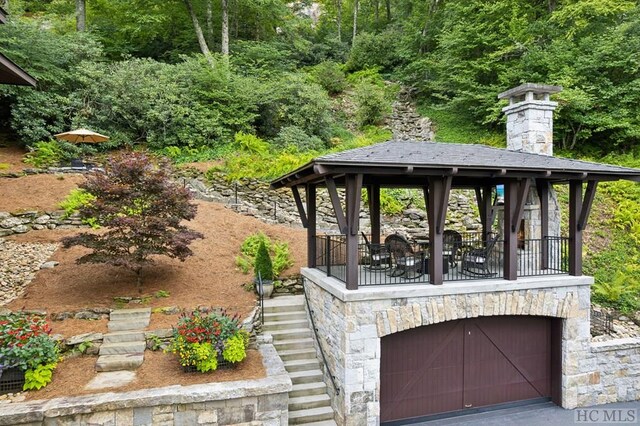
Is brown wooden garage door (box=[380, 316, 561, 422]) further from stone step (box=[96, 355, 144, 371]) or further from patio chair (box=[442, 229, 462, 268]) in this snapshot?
stone step (box=[96, 355, 144, 371])

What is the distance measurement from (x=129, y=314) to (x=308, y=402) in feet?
13.2

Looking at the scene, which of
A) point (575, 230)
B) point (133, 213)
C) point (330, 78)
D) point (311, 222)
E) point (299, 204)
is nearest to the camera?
point (575, 230)

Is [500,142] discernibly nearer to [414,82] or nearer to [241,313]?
[414,82]

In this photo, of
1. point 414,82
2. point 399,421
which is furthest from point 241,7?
point 399,421

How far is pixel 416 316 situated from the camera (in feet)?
20.8

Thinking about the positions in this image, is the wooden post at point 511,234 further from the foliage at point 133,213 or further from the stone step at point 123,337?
the stone step at point 123,337

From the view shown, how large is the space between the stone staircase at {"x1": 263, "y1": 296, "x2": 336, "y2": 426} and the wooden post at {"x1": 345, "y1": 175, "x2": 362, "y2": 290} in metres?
2.32

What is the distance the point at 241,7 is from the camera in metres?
23.9

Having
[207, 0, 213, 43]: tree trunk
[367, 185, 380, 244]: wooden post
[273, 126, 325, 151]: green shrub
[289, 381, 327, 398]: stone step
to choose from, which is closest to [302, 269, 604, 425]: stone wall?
[289, 381, 327, 398]: stone step

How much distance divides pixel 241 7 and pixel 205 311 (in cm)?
2249

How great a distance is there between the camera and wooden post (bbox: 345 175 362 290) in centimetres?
612

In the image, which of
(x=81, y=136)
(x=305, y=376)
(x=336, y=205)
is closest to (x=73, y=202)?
(x=81, y=136)

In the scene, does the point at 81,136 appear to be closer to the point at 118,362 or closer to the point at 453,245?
the point at 118,362

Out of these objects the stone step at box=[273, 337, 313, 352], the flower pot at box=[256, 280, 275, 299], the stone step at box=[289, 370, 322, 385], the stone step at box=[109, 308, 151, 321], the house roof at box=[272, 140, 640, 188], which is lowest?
the stone step at box=[289, 370, 322, 385]
